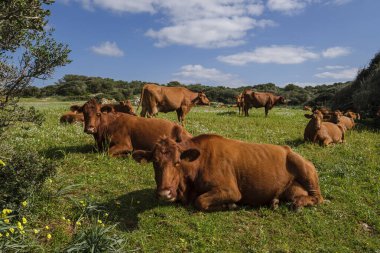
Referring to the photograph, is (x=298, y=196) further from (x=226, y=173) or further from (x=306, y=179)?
(x=226, y=173)

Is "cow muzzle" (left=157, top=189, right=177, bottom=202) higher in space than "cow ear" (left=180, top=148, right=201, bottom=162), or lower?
lower

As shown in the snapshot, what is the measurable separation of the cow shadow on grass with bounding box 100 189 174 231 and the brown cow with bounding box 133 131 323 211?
0.72m

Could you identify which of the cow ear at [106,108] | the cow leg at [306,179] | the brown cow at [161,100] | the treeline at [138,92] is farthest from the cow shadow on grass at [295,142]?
the treeline at [138,92]

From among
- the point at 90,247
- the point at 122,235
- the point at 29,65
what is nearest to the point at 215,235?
the point at 122,235

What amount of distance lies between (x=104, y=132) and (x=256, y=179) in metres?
5.83

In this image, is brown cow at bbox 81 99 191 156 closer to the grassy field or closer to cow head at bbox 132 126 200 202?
the grassy field

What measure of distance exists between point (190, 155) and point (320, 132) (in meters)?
10.2

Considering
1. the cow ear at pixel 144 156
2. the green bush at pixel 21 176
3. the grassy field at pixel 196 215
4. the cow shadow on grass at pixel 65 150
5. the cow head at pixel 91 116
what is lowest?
the grassy field at pixel 196 215

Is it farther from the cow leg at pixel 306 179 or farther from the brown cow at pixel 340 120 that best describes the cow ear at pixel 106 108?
the brown cow at pixel 340 120

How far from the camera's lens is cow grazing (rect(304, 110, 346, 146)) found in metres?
17.4

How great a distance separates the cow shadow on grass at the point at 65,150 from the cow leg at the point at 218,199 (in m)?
4.99

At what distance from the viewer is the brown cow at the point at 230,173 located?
8922mm

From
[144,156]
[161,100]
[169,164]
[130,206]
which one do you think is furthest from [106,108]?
[161,100]

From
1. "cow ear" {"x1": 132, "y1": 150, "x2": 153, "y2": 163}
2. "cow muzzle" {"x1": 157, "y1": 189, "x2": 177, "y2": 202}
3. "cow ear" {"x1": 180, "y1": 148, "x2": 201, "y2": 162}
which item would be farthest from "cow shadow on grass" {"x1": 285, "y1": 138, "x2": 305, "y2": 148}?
"cow muzzle" {"x1": 157, "y1": 189, "x2": 177, "y2": 202}
